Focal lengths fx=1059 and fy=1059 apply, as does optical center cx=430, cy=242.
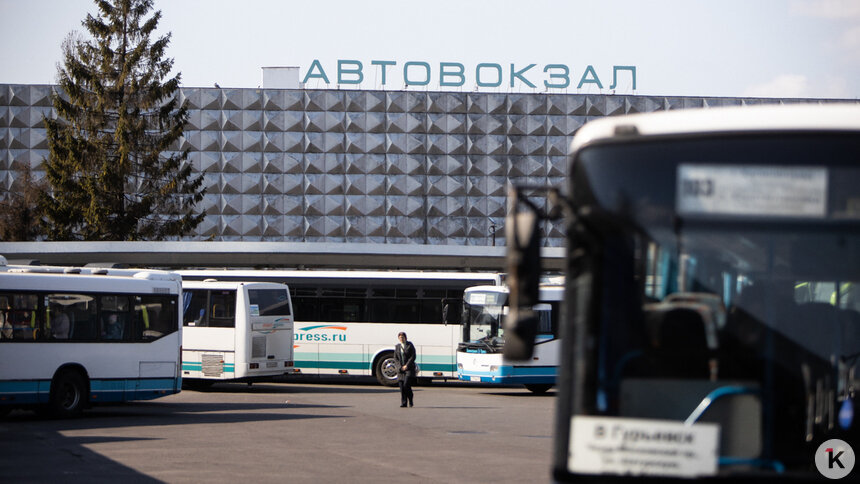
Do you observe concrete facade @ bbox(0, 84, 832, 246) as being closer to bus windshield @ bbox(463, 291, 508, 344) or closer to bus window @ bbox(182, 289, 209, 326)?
bus window @ bbox(182, 289, 209, 326)

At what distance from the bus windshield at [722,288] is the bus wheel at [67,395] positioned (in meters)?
15.9

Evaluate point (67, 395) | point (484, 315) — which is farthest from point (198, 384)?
point (67, 395)

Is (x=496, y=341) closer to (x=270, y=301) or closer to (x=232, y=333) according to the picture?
(x=270, y=301)

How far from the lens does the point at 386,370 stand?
3134 centimetres

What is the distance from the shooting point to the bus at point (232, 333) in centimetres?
2866

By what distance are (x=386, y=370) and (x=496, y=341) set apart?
431 cm

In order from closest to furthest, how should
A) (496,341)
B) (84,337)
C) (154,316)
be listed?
(84,337) → (154,316) → (496,341)

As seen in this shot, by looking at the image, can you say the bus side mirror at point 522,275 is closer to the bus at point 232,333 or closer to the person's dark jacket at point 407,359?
the person's dark jacket at point 407,359

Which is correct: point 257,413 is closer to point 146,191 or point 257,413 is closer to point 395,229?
point 146,191

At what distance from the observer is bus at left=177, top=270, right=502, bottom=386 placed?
31047 mm

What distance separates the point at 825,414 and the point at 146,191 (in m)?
48.4

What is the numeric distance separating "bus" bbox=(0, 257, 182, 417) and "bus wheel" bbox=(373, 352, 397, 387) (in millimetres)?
10150

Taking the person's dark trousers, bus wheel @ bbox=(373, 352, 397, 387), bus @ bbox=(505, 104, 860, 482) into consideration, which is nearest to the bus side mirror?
bus @ bbox=(505, 104, 860, 482)

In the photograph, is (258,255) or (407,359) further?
(258,255)
